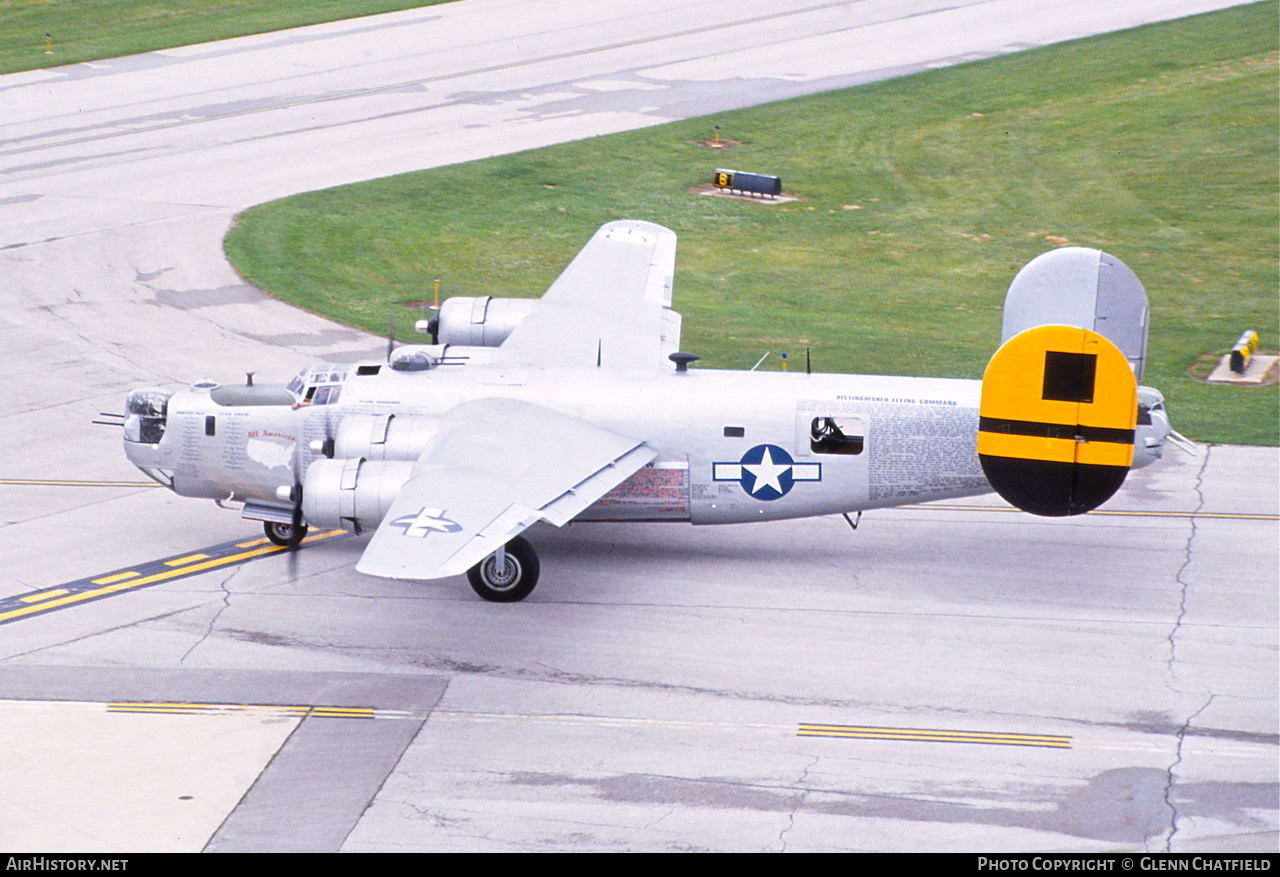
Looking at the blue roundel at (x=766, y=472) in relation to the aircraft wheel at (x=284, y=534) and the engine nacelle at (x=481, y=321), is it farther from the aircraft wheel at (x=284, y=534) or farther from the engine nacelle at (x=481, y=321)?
the aircraft wheel at (x=284, y=534)

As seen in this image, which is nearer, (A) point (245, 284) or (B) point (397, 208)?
(A) point (245, 284)

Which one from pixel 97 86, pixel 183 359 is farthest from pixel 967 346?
pixel 97 86

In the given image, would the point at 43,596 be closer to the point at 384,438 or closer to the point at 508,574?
the point at 384,438

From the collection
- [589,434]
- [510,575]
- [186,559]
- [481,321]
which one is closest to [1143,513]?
[589,434]

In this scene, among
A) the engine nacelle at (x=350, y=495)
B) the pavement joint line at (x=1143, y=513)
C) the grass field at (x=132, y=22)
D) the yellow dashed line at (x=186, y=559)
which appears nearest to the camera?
the engine nacelle at (x=350, y=495)

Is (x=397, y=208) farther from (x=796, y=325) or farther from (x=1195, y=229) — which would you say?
(x=1195, y=229)

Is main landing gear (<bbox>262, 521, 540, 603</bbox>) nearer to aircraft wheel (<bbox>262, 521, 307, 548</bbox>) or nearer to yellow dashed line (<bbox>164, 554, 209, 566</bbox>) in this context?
aircraft wheel (<bbox>262, 521, 307, 548</bbox>)

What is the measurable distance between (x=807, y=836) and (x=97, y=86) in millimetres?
51323

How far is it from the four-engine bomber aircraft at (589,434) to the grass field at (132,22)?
42.9 m

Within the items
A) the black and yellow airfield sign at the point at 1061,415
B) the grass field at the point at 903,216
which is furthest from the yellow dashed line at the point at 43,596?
the black and yellow airfield sign at the point at 1061,415

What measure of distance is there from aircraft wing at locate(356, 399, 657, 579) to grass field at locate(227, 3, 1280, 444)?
1166 centimetres

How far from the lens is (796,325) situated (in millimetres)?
38969

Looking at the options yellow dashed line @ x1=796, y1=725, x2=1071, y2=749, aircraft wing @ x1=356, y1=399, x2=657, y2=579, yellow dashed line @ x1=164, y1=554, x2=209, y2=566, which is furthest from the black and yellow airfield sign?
yellow dashed line @ x1=164, y1=554, x2=209, y2=566

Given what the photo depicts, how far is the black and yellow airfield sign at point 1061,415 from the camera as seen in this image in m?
20.1
